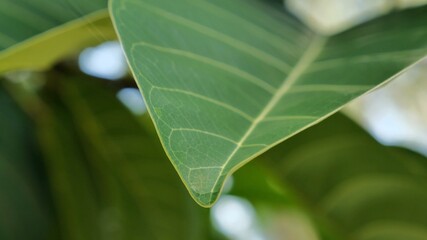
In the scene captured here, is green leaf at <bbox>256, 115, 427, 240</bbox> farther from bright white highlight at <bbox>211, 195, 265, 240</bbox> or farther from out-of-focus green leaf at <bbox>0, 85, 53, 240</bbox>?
bright white highlight at <bbox>211, 195, 265, 240</bbox>

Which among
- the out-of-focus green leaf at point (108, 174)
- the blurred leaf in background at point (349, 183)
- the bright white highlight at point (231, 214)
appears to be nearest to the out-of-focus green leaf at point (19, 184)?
the out-of-focus green leaf at point (108, 174)

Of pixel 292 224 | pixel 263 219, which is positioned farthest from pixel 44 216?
pixel 292 224

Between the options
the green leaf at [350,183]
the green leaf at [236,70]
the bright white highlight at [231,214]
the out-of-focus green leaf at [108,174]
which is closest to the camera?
the green leaf at [236,70]

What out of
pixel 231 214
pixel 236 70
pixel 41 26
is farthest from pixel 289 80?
pixel 231 214

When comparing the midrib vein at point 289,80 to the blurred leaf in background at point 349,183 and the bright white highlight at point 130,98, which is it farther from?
the bright white highlight at point 130,98

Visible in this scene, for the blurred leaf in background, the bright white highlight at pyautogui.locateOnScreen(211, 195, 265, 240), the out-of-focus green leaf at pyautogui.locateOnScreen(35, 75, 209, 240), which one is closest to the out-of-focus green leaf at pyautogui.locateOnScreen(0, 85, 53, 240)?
the out-of-focus green leaf at pyautogui.locateOnScreen(35, 75, 209, 240)

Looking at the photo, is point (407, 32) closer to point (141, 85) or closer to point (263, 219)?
point (141, 85)

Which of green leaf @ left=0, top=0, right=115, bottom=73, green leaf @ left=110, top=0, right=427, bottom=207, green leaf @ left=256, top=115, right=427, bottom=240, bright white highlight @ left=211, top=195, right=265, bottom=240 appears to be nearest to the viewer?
green leaf @ left=110, top=0, right=427, bottom=207
